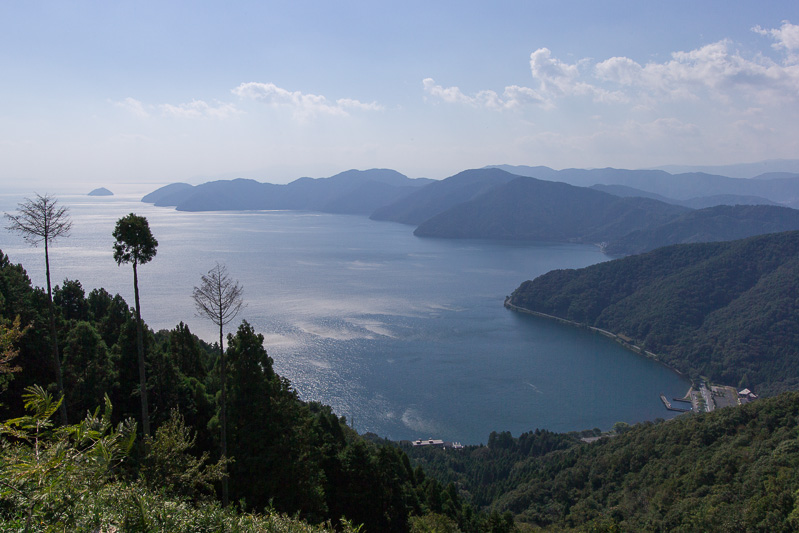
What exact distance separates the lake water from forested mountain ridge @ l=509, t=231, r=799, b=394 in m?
4.00

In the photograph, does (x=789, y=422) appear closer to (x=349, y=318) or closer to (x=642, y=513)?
(x=642, y=513)

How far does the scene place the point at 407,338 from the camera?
1897 inches

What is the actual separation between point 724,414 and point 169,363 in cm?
2425

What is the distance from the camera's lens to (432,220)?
145625mm

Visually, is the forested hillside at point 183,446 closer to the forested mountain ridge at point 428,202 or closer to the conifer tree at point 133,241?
the conifer tree at point 133,241

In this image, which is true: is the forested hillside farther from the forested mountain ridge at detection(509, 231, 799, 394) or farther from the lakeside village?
the forested mountain ridge at detection(509, 231, 799, 394)

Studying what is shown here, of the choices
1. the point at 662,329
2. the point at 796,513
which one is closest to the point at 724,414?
the point at 796,513

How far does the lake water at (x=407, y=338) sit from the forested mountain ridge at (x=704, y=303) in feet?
13.1

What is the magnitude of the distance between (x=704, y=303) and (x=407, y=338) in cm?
3889

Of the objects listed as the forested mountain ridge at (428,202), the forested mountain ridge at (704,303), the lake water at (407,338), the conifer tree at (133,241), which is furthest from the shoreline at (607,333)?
the forested mountain ridge at (428,202)

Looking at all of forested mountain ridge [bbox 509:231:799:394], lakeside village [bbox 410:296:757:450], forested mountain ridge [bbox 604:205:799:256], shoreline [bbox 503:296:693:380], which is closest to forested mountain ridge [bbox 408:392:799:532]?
lakeside village [bbox 410:296:757:450]

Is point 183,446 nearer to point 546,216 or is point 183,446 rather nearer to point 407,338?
point 407,338

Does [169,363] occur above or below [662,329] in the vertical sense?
above

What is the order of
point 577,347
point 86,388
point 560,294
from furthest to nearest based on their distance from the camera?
point 560,294 < point 577,347 < point 86,388
